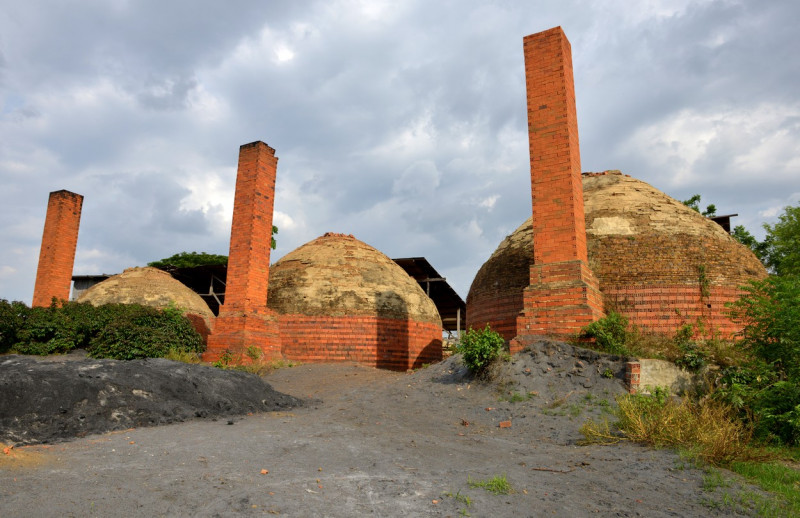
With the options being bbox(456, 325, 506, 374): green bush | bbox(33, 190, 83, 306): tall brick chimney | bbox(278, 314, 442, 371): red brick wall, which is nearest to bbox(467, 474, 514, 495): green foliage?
bbox(456, 325, 506, 374): green bush

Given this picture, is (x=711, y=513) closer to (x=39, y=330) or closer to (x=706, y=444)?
(x=706, y=444)

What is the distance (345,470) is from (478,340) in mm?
4082

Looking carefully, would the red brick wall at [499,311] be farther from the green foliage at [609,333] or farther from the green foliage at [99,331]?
the green foliage at [99,331]

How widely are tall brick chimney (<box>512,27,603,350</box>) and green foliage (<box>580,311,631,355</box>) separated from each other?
0.52 feet

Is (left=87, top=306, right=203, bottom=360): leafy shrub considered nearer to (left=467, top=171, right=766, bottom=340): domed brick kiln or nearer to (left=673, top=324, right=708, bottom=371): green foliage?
(left=467, top=171, right=766, bottom=340): domed brick kiln

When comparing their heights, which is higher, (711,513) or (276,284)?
(276,284)

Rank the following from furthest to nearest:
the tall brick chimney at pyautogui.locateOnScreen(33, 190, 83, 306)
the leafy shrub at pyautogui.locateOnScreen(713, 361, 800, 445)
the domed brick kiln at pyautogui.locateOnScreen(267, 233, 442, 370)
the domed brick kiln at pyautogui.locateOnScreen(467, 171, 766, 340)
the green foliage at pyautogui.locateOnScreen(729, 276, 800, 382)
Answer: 1. the tall brick chimney at pyautogui.locateOnScreen(33, 190, 83, 306)
2. the domed brick kiln at pyautogui.locateOnScreen(267, 233, 442, 370)
3. the domed brick kiln at pyautogui.locateOnScreen(467, 171, 766, 340)
4. the green foliage at pyautogui.locateOnScreen(729, 276, 800, 382)
5. the leafy shrub at pyautogui.locateOnScreen(713, 361, 800, 445)

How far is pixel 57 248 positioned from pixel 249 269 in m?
8.58

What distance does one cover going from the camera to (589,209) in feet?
34.9

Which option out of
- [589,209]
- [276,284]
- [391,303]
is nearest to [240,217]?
A: [276,284]

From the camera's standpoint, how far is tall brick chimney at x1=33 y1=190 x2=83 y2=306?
638 inches

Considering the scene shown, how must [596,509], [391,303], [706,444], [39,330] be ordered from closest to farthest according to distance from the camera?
1. [596,509]
2. [706,444]
3. [39,330]
4. [391,303]

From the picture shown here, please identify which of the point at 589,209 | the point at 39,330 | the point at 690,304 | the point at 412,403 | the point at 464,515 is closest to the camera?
the point at 464,515

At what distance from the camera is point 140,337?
1133 cm
